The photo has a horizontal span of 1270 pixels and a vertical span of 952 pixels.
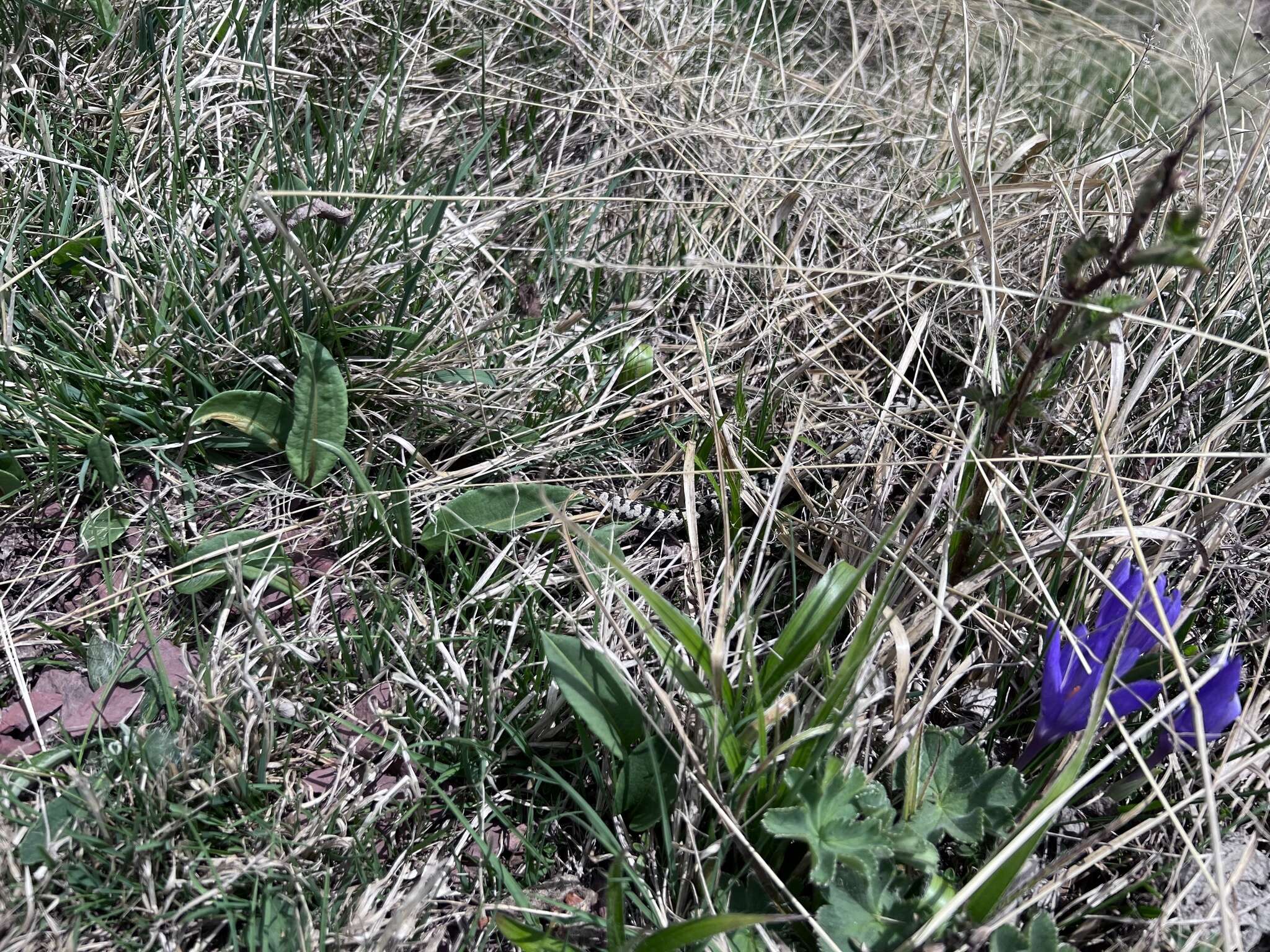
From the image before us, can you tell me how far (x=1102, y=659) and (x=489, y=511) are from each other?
99 cm

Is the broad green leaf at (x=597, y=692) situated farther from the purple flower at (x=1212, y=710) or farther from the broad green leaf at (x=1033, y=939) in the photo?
the purple flower at (x=1212, y=710)

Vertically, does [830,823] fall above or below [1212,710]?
below

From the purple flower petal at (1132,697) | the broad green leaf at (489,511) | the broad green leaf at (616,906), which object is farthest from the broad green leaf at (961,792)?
the broad green leaf at (489,511)

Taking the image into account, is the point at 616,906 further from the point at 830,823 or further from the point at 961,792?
the point at 961,792

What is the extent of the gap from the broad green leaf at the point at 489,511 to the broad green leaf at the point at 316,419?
0.24m

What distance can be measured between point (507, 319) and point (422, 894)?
1.13m

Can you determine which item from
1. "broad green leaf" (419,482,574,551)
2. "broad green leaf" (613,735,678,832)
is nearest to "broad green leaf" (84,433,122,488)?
"broad green leaf" (419,482,574,551)

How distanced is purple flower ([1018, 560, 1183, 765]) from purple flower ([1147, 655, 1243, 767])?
0.17 feet

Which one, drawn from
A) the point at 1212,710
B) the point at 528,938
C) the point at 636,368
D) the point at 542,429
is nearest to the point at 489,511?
the point at 542,429

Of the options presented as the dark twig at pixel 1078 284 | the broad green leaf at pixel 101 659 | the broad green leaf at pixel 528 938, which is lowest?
the broad green leaf at pixel 101 659

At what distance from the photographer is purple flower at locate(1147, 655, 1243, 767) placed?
52.0 inches

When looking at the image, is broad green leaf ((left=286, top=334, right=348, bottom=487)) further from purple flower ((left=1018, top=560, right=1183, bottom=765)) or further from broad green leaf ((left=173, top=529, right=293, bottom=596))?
purple flower ((left=1018, top=560, right=1183, bottom=765))

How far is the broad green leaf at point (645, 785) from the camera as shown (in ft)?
4.45

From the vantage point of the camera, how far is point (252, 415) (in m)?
1.72
